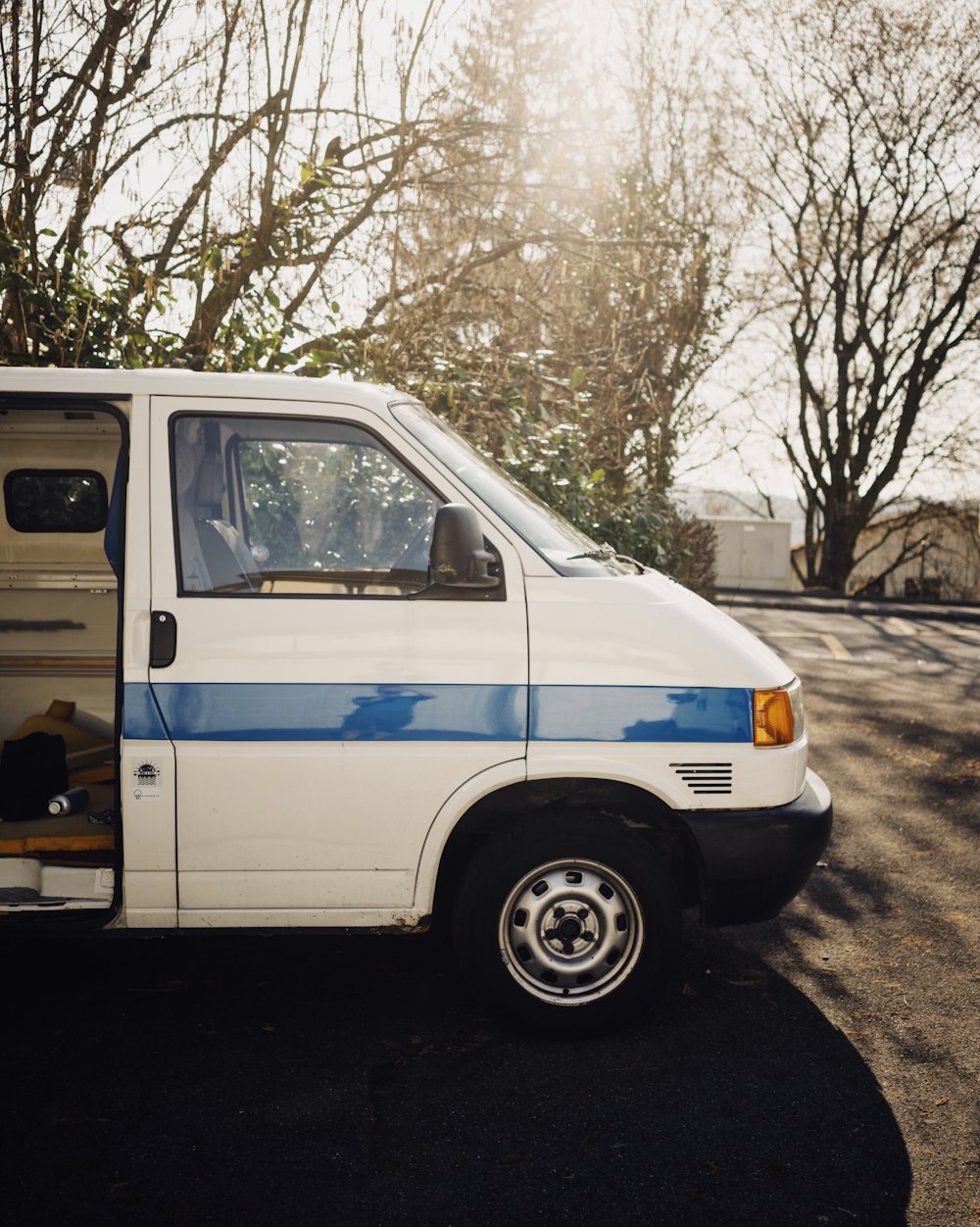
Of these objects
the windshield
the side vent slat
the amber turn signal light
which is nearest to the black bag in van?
the windshield

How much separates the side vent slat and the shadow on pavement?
878 mm

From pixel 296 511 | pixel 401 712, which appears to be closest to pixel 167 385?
pixel 296 511

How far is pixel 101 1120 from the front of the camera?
3.44 m

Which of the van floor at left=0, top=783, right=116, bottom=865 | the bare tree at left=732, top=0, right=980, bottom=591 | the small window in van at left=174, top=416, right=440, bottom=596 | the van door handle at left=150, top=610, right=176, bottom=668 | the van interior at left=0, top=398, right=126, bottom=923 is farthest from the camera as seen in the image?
the bare tree at left=732, top=0, right=980, bottom=591

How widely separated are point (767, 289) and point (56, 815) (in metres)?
27.3

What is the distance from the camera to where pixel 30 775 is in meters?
4.69

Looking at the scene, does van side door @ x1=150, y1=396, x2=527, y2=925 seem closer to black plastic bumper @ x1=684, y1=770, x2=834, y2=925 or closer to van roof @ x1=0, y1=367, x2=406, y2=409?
van roof @ x1=0, y1=367, x2=406, y2=409

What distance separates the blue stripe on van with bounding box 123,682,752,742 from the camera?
3758 mm

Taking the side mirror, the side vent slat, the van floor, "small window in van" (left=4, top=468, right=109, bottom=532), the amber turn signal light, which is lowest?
the van floor

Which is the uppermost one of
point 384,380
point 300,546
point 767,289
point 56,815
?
point 767,289

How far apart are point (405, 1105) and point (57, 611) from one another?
274 cm

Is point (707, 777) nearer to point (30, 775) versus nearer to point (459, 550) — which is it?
point (459, 550)

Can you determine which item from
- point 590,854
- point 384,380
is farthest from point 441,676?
point 384,380

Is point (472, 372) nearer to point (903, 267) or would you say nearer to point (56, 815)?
point (56, 815)
